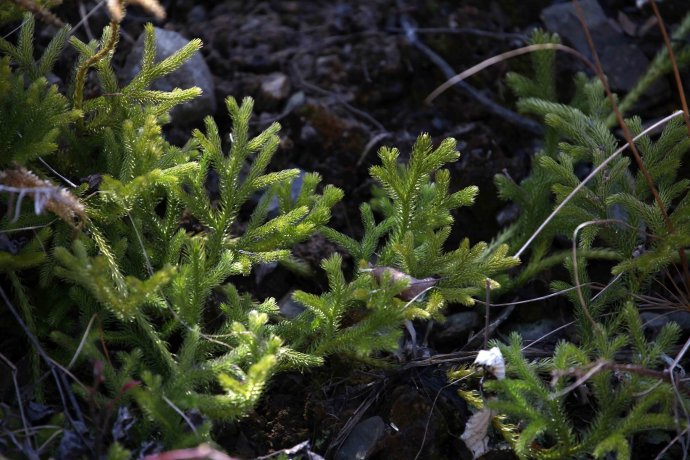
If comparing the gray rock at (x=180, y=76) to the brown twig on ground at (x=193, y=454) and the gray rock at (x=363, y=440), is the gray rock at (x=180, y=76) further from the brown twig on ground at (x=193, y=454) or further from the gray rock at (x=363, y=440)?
the brown twig on ground at (x=193, y=454)

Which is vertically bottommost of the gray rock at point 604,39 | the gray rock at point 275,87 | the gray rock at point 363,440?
the gray rock at point 363,440

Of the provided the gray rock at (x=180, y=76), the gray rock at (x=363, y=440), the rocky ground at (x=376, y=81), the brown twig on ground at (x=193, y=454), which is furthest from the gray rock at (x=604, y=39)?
the brown twig on ground at (x=193, y=454)

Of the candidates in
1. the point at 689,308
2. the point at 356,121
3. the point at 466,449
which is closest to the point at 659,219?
the point at 689,308

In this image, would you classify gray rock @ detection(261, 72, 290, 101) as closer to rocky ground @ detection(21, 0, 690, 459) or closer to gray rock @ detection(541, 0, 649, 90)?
rocky ground @ detection(21, 0, 690, 459)

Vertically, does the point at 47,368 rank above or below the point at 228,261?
below

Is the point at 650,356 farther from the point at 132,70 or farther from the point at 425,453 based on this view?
the point at 132,70

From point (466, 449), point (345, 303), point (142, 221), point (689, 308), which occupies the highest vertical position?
point (142, 221)

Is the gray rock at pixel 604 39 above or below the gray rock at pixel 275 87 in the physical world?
above

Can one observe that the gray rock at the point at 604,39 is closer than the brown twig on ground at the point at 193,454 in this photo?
No
